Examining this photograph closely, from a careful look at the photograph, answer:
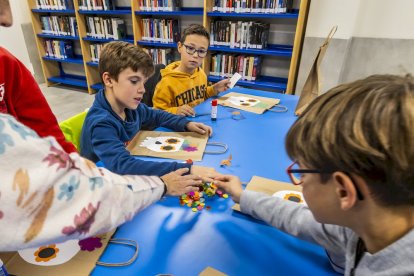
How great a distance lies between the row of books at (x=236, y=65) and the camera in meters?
3.21

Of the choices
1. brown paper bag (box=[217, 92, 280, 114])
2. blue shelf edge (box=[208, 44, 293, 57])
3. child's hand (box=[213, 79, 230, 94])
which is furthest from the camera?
blue shelf edge (box=[208, 44, 293, 57])

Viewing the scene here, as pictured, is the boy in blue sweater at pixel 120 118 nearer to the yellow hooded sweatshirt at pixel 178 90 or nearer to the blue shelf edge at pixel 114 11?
the yellow hooded sweatshirt at pixel 178 90

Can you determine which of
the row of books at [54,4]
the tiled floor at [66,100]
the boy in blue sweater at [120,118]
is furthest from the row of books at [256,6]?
the row of books at [54,4]

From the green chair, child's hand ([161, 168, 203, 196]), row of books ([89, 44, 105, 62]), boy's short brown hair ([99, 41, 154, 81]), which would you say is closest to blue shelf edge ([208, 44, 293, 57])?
row of books ([89, 44, 105, 62])

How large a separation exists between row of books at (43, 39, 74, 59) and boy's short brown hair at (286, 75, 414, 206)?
15.9 ft

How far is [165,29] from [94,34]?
4.23ft

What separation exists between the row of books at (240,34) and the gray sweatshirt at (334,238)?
266 centimetres

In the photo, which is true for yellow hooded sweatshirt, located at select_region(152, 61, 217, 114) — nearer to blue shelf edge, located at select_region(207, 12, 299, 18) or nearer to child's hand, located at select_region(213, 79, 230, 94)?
child's hand, located at select_region(213, 79, 230, 94)

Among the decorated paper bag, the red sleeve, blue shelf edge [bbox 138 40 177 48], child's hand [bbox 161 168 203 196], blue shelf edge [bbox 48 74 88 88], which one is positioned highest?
the red sleeve

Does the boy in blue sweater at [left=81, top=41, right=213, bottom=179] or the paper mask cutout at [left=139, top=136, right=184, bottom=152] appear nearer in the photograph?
the boy in blue sweater at [left=81, top=41, right=213, bottom=179]

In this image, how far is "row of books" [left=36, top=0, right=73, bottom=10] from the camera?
4.02 m

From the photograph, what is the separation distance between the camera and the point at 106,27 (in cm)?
392

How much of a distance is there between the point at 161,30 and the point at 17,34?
248 centimetres

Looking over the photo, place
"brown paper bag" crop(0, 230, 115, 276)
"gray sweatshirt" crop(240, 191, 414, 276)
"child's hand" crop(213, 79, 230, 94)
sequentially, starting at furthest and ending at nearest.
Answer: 1. "child's hand" crop(213, 79, 230, 94)
2. "brown paper bag" crop(0, 230, 115, 276)
3. "gray sweatshirt" crop(240, 191, 414, 276)
